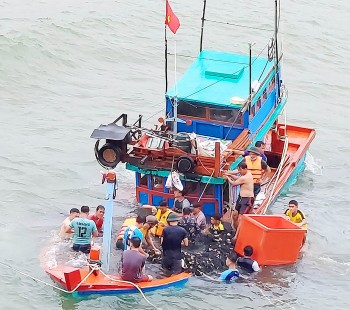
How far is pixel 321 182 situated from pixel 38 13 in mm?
15868

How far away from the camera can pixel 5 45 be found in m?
30.8

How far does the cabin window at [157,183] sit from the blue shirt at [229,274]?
2946mm

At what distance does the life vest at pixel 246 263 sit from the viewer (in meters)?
17.4

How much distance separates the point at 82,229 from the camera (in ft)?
57.3

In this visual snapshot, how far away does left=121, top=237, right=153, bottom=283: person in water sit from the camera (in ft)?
52.2

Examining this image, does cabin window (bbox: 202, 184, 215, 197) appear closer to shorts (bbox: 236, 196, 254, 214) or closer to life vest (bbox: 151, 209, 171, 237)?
shorts (bbox: 236, 196, 254, 214)

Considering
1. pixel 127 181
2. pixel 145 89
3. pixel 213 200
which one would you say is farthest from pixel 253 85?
pixel 145 89

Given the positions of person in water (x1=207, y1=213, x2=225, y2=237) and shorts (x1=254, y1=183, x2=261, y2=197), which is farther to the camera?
shorts (x1=254, y1=183, x2=261, y2=197)

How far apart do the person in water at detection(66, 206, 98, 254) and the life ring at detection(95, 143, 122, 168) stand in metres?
A: 1.29

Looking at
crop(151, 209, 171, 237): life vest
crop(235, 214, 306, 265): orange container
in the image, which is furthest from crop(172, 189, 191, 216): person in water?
crop(235, 214, 306, 265): orange container

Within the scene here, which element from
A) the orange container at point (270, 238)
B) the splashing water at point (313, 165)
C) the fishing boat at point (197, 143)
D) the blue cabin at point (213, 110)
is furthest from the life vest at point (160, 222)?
the splashing water at point (313, 165)

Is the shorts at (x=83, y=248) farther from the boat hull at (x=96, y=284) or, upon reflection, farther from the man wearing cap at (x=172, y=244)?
the man wearing cap at (x=172, y=244)

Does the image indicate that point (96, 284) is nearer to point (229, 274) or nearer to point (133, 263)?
point (133, 263)

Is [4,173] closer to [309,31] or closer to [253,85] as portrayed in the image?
[253,85]
